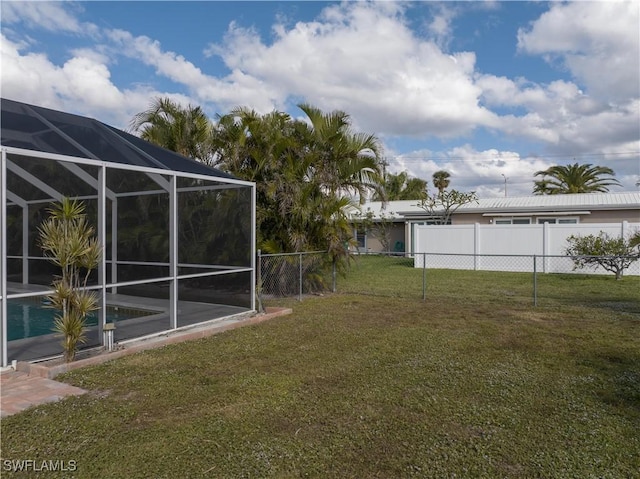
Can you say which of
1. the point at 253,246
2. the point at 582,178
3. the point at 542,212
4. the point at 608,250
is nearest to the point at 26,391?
the point at 253,246

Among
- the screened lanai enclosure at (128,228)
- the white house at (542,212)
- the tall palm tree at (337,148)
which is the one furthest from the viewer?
the white house at (542,212)

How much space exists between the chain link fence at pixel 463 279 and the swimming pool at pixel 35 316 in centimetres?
Result: 280

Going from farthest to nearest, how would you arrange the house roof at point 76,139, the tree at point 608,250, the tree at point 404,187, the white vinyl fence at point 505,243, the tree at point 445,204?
the tree at point 404,187 → the tree at point 445,204 → the white vinyl fence at point 505,243 → the tree at point 608,250 → the house roof at point 76,139

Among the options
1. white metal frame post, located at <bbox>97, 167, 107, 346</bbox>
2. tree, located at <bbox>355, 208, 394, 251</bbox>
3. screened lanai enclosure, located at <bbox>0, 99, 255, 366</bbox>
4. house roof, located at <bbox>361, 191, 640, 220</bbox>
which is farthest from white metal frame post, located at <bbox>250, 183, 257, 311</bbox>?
tree, located at <bbox>355, 208, 394, 251</bbox>

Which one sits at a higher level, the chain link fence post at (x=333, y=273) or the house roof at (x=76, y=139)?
the house roof at (x=76, y=139)

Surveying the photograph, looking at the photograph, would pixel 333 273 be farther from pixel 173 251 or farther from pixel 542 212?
pixel 542 212

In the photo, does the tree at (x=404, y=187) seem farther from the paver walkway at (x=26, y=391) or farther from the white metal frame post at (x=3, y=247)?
the paver walkway at (x=26, y=391)

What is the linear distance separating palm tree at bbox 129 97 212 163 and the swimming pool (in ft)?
13.8

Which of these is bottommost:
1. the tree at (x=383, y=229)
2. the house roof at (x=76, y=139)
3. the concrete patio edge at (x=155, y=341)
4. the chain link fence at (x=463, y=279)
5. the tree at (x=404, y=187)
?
the concrete patio edge at (x=155, y=341)

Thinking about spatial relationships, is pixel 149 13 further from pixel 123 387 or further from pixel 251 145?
pixel 123 387

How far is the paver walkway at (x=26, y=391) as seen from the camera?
429 cm

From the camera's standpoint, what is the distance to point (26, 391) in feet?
15.2

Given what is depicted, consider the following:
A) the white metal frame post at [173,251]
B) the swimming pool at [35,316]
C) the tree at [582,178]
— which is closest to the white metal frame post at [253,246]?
the white metal frame post at [173,251]

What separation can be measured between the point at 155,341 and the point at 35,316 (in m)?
4.34
